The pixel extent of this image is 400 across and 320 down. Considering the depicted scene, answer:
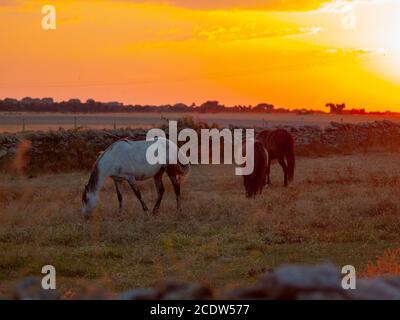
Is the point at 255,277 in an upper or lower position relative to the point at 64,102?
lower

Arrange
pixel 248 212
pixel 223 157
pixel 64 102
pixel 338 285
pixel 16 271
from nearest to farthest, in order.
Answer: pixel 338 285 < pixel 16 271 < pixel 248 212 < pixel 223 157 < pixel 64 102

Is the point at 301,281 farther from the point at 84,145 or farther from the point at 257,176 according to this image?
the point at 84,145

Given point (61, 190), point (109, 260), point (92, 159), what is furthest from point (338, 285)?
point (92, 159)

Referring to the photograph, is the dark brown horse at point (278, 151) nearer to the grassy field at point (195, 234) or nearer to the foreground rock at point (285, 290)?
the grassy field at point (195, 234)

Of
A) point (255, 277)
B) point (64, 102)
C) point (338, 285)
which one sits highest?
point (64, 102)

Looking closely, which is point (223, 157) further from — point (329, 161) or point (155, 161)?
point (155, 161)

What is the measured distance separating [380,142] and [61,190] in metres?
23.0

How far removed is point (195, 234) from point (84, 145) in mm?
16608

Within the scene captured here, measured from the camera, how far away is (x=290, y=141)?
22.6m

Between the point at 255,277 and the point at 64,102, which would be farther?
the point at 64,102

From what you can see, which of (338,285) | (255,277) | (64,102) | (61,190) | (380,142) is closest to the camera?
(338,285)

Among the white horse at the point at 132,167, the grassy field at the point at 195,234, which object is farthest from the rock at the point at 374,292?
the white horse at the point at 132,167

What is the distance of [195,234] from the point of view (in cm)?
1273

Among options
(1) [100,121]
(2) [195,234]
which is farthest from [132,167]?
(1) [100,121]
